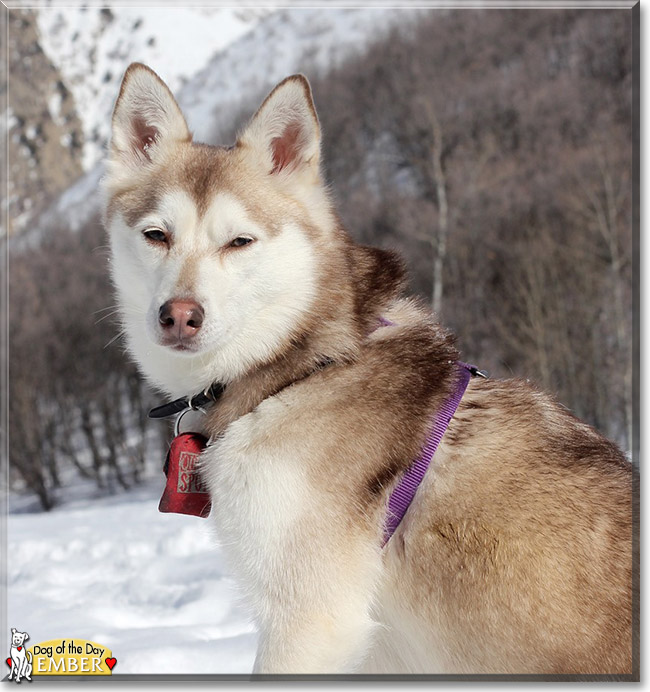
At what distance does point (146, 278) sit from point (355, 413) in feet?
3.09

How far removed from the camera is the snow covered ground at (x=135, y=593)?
3521 mm

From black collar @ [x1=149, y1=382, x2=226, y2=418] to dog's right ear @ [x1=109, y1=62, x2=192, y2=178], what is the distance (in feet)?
3.38

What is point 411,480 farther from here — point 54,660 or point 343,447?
point 54,660

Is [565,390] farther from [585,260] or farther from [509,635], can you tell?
[509,635]

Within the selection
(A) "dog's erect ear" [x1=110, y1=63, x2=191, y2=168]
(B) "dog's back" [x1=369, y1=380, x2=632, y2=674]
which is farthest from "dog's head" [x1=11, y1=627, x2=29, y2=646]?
(A) "dog's erect ear" [x1=110, y1=63, x2=191, y2=168]

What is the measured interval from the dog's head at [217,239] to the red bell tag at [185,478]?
0.23m

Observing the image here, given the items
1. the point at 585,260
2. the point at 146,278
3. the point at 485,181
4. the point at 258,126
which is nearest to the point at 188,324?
the point at 146,278

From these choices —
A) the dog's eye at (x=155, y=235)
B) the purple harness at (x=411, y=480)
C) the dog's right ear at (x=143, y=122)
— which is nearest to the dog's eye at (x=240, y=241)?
the dog's eye at (x=155, y=235)

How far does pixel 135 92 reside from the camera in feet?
9.52

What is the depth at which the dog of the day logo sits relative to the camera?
3.10 metres

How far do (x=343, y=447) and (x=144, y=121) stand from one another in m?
1.68

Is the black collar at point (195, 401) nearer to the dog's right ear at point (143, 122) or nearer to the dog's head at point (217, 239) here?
the dog's head at point (217, 239)

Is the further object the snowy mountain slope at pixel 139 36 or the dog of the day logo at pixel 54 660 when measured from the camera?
the snowy mountain slope at pixel 139 36

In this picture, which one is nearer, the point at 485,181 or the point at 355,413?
the point at 355,413
